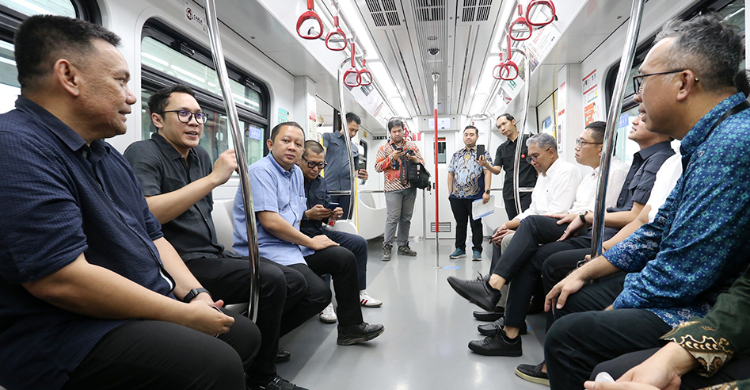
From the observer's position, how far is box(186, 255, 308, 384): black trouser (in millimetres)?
1682

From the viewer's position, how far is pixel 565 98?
16.1ft

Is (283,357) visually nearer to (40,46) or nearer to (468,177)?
(40,46)

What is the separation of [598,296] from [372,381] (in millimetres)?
1081

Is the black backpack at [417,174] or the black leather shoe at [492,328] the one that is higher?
the black backpack at [417,174]

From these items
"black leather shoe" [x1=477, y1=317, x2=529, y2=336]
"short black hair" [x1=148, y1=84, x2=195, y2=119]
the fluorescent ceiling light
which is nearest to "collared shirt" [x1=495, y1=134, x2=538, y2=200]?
the fluorescent ceiling light

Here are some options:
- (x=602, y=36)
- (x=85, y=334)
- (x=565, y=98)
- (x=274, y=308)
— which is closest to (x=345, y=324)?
(x=274, y=308)

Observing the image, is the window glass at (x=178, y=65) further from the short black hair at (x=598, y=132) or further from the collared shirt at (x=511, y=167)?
the collared shirt at (x=511, y=167)

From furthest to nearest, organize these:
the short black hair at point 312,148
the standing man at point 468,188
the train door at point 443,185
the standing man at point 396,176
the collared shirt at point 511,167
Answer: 1. the train door at point 443,185
2. the standing man at point 468,188
3. the standing man at point 396,176
4. the collared shirt at point 511,167
5. the short black hair at point 312,148

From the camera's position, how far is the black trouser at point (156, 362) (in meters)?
0.88

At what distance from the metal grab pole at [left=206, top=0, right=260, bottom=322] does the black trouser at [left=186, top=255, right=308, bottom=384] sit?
215mm

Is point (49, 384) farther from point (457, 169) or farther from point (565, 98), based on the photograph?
point (565, 98)

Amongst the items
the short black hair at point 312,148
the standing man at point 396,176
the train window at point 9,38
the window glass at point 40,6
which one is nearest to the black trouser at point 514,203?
the standing man at point 396,176

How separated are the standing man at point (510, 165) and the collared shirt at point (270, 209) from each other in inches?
112

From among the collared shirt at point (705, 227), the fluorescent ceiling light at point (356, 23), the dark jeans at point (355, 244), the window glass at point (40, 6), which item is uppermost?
the fluorescent ceiling light at point (356, 23)
